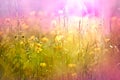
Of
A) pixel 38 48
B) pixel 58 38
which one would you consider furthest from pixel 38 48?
pixel 58 38

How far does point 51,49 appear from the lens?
1.91 meters

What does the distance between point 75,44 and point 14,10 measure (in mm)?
459

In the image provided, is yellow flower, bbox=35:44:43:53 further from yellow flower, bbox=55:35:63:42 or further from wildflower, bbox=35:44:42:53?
yellow flower, bbox=55:35:63:42

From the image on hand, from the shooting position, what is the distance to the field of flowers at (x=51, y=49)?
1.89 metres

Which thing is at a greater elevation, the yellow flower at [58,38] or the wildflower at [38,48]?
the yellow flower at [58,38]

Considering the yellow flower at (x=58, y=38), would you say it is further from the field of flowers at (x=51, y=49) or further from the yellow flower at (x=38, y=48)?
the yellow flower at (x=38, y=48)

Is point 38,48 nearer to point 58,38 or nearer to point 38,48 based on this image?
point 38,48

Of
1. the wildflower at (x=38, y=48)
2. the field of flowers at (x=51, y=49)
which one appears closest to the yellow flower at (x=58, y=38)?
the field of flowers at (x=51, y=49)

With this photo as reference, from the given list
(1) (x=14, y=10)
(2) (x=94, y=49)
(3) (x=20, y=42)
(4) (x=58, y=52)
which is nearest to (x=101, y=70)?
(2) (x=94, y=49)

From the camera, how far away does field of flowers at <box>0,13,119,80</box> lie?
6.19 feet

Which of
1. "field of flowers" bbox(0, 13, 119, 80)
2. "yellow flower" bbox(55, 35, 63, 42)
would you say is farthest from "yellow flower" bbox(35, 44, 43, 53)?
"yellow flower" bbox(55, 35, 63, 42)

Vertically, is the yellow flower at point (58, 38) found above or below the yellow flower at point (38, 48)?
above

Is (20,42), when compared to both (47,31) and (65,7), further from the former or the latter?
(65,7)

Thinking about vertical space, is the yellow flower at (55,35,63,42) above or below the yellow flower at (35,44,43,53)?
above
